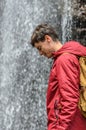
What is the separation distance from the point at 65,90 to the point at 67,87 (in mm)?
25

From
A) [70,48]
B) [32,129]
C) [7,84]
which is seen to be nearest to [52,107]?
[70,48]

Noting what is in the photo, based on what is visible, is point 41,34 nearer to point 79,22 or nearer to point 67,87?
point 67,87

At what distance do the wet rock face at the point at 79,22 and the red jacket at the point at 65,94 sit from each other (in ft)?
17.7

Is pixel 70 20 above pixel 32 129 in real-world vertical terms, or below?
above

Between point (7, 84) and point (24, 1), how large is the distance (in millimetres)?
2200

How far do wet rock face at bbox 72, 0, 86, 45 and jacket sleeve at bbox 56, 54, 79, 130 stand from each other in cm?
550

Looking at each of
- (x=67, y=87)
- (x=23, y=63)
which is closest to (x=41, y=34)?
(x=67, y=87)

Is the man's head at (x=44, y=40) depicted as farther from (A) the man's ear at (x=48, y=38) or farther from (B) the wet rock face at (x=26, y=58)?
(B) the wet rock face at (x=26, y=58)

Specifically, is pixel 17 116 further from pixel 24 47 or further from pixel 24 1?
pixel 24 1

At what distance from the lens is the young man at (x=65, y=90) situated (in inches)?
102

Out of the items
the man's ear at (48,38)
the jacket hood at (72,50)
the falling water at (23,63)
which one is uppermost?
the man's ear at (48,38)

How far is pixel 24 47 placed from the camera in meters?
8.66

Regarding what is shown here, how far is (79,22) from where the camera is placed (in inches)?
325

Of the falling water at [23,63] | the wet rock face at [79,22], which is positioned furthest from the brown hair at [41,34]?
the wet rock face at [79,22]
